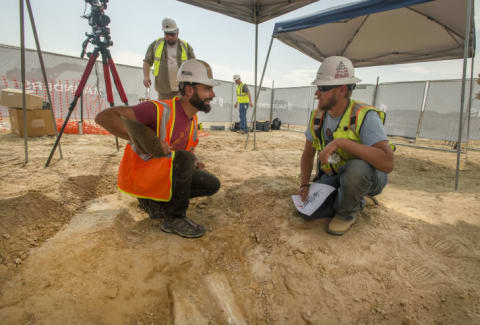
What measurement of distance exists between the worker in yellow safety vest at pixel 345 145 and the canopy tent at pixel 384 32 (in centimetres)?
192

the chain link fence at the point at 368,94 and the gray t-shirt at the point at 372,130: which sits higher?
the chain link fence at the point at 368,94

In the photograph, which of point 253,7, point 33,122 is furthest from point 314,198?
point 33,122

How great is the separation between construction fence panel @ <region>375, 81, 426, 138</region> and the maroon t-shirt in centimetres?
870

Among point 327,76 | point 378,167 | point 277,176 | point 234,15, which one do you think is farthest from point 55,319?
point 234,15

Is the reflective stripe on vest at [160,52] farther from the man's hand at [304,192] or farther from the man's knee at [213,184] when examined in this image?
the man's hand at [304,192]

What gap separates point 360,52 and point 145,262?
22.4 ft

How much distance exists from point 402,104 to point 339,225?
8.43 meters

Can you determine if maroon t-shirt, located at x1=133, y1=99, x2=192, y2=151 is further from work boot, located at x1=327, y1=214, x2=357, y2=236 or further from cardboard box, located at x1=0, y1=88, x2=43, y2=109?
cardboard box, located at x1=0, y1=88, x2=43, y2=109

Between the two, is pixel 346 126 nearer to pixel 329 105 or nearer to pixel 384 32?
pixel 329 105

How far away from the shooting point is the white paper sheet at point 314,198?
193 cm

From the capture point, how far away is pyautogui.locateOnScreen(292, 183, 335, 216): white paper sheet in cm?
193

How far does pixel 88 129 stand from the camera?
19.9 ft

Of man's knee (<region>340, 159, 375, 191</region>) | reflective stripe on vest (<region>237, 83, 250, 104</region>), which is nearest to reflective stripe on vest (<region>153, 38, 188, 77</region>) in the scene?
man's knee (<region>340, 159, 375, 191</region>)

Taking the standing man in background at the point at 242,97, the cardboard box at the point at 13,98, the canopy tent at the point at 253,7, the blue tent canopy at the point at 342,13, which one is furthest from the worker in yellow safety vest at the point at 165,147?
the standing man in background at the point at 242,97
